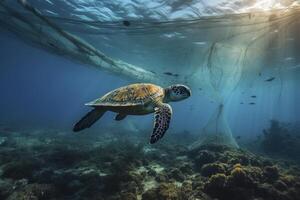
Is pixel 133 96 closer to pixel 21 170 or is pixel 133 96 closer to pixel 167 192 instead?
pixel 167 192

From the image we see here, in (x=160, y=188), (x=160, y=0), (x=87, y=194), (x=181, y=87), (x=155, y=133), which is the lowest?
(x=87, y=194)

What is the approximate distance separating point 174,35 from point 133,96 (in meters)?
14.7

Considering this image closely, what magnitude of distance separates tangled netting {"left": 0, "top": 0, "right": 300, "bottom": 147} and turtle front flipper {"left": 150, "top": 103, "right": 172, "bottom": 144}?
455 centimetres

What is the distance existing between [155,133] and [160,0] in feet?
37.8

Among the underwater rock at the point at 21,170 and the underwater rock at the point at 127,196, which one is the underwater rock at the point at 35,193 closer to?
the underwater rock at the point at 21,170

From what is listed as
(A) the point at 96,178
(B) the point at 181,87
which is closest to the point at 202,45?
(B) the point at 181,87

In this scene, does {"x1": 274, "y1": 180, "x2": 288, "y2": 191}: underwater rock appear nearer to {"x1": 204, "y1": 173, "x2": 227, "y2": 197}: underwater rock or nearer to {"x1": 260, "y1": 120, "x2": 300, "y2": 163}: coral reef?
{"x1": 204, "y1": 173, "x2": 227, "y2": 197}: underwater rock

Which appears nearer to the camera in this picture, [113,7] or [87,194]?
[87,194]

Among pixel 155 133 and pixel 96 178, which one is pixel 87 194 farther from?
pixel 155 133

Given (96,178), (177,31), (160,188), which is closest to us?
(160,188)

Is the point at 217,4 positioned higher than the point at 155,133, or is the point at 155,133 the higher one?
the point at 217,4

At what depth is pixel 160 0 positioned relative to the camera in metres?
14.5

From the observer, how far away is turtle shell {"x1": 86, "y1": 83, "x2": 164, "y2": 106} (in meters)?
7.18

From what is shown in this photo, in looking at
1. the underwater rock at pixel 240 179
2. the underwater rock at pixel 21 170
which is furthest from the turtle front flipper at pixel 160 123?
the underwater rock at pixel 21 170
